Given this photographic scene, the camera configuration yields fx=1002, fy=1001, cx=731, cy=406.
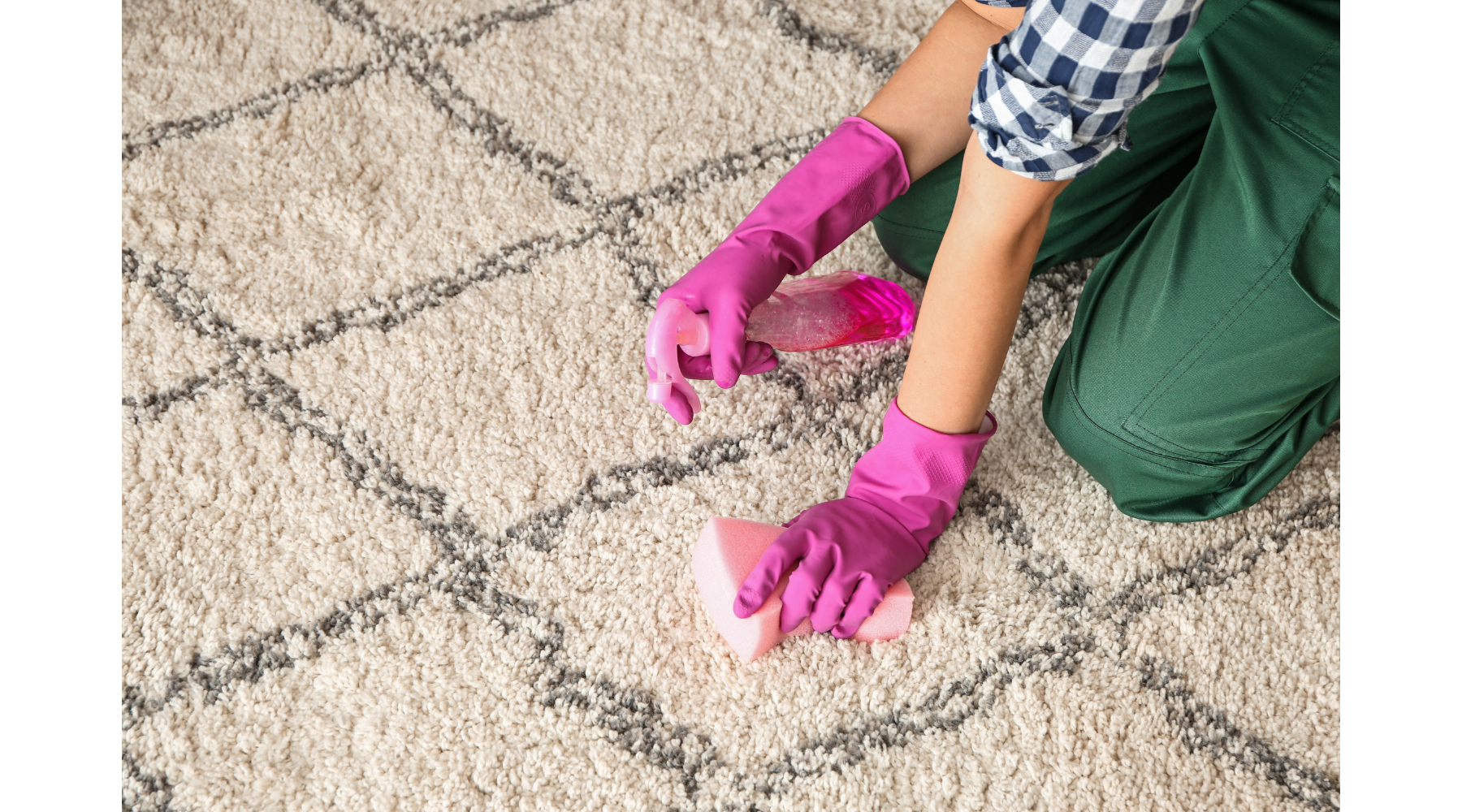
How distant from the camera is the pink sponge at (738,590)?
2.56 ft

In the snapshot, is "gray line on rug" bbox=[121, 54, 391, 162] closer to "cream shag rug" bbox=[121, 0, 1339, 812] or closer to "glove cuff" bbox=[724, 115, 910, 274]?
"cream shag rug" bbox=[121, 0, 1339, 812]

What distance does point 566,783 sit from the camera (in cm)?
74

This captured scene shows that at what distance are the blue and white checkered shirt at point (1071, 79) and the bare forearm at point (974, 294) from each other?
5cm

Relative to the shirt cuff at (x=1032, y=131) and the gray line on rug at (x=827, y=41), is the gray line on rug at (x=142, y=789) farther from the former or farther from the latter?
the gray line on rug at (x=827, y=41)

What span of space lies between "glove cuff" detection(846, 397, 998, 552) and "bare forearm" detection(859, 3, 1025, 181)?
254 mm

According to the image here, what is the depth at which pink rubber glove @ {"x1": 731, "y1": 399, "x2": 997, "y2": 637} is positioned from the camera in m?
0.78

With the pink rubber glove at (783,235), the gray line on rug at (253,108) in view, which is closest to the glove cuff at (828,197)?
the pink rubber glove at (783,235)

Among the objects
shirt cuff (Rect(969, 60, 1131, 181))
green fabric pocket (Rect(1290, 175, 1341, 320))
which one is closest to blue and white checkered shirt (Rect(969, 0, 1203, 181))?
shirt cuff (Rect(969, 60, 1131, 181))

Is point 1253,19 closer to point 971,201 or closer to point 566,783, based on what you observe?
point 971,201

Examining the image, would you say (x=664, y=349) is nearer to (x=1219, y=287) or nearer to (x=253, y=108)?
(x=1219, y=287)

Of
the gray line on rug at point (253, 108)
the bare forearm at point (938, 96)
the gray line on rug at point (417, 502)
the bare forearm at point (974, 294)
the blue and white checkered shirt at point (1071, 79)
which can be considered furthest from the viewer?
the gray line on rug at point (253, 108)
